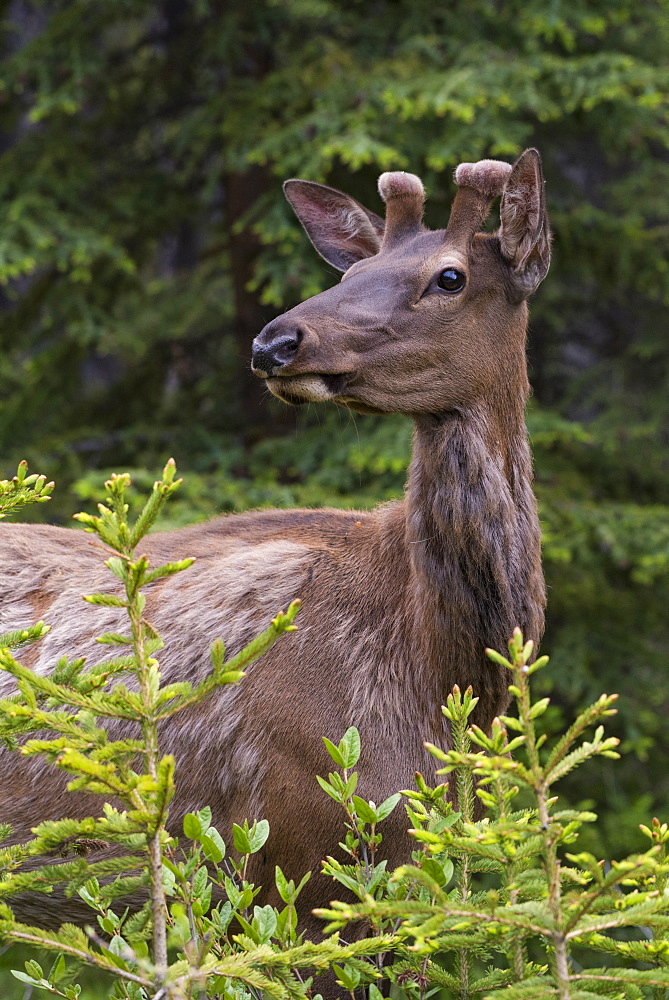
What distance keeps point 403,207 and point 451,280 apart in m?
0.55

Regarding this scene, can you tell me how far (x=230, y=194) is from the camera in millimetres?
7973

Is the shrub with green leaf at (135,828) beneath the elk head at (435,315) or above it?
beneath

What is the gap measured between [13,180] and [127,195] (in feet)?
2.81

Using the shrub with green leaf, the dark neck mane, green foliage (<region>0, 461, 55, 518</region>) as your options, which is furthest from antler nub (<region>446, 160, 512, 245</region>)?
the shrub with green leaf

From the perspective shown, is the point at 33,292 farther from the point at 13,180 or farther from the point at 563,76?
the point at 563,76

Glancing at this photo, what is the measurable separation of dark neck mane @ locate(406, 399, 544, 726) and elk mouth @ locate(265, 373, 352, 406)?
0.38 meters

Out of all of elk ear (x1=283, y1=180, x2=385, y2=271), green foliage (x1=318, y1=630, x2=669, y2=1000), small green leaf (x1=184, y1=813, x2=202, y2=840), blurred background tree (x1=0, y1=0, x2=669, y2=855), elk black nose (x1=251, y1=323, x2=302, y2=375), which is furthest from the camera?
blurred background tree (x1=0, y1=0, x2=669, y2=855)

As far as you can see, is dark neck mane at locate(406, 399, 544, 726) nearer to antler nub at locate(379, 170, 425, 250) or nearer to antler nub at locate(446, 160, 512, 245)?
antler nub at locate(446, 160, 512, 245)

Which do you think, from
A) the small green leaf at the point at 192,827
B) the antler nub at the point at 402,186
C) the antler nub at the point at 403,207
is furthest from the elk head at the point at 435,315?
the small green leaf at the point at 192,827

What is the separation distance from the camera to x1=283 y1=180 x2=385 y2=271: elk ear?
14.7 ft

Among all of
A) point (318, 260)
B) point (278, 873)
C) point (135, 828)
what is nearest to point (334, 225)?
point (318, 260)

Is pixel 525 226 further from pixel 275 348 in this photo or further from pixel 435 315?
pixel 275 348

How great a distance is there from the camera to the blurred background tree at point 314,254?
6.55 m

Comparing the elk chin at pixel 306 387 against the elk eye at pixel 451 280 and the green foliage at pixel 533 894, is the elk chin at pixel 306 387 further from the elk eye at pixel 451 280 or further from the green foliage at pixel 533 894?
the green foliage at pixel 533 894
